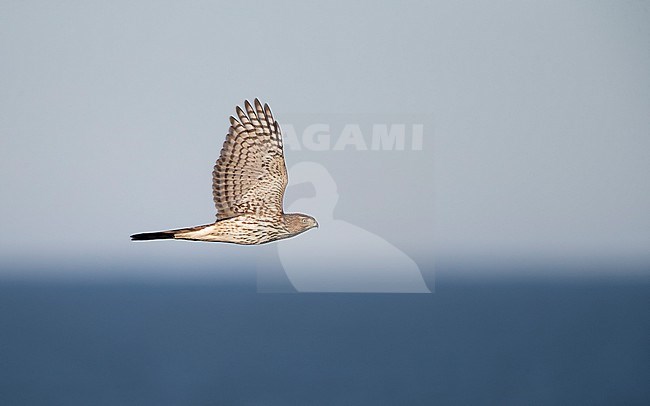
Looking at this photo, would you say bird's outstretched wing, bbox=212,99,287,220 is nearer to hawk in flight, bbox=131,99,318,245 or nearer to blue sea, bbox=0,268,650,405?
hawk in flight, bbox=131,99,318,245

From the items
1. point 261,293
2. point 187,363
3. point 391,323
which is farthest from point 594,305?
point 187,363

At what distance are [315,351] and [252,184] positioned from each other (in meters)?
4.05

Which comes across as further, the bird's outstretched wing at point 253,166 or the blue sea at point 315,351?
Result: the blue sea at point 315,351

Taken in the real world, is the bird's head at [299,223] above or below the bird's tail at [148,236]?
above

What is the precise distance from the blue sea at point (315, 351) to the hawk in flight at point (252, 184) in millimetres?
3402

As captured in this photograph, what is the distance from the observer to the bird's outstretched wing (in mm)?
2426

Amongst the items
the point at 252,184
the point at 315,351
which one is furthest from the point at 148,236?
the point at 315,351

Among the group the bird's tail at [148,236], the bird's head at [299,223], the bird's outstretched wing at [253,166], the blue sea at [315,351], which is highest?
the bird's outstretched wing at [253,166]

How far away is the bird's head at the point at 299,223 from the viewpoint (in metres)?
2.39

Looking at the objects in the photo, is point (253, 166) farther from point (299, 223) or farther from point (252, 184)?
point (299, 223)

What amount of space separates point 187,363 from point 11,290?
3.30 metres

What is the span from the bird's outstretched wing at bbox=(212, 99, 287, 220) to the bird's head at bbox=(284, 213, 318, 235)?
45mm

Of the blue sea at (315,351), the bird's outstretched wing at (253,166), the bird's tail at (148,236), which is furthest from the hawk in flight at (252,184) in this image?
the blue sea at (315,351)

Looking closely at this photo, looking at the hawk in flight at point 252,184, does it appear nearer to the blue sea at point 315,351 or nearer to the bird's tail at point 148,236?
the bird's tail at point 148,236
